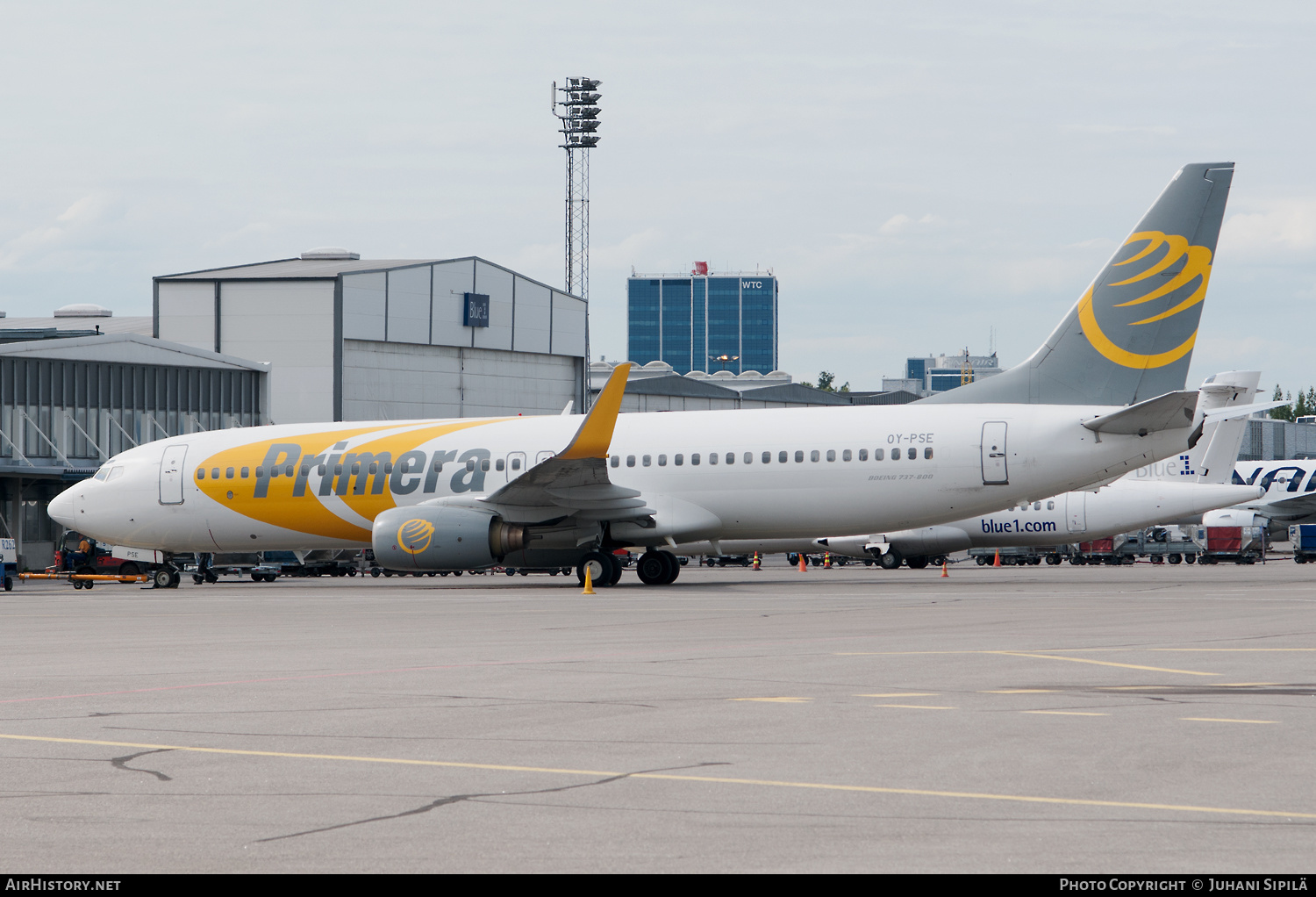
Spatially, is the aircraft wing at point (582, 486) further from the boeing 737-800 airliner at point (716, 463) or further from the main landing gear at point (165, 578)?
the main landing gear at point (165, 578)

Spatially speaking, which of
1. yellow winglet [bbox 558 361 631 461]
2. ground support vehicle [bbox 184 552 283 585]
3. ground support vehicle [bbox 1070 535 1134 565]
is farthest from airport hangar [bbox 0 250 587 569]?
yellow winglet [bbox 558 361 631 461]

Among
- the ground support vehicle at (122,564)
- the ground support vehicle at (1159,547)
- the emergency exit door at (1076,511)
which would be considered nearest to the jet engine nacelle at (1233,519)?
the ground support vehicle at (1159,547)

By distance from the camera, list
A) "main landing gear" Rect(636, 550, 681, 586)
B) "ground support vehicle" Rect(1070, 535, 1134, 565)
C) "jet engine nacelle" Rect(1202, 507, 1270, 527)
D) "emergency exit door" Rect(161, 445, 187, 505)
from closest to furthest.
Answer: "main landing gear" Rect(636, 550, 681, 586), "emergency exit door" Rect(161, 445, 187, 505), "jet engine nacelle" Rect(1202, 507, 1270, 527), "ground support vehicle" Rect(1070, 535, 1134, 565)

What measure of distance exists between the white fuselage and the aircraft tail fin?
1131 mm

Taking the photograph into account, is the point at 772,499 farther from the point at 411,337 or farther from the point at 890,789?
the point at 411,337

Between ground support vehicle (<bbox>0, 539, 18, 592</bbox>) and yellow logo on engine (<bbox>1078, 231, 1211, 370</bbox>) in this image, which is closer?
yellow logo on engine (<bbox>1078, 231, 1211, 370</bbox>)

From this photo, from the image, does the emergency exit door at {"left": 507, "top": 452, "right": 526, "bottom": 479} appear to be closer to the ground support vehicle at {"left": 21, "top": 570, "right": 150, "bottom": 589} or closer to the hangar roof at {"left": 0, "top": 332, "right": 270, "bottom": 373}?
the ground support vehicle at {"left": 21, "top": 570, "right": 150, "bottom": 589}

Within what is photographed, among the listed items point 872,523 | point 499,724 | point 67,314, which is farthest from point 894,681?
point 67,314

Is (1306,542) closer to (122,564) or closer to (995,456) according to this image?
(995,456)

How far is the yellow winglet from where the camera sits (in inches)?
1149

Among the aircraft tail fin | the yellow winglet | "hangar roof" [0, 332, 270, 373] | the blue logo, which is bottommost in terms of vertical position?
the yellow winglet

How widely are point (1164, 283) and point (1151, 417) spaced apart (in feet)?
9.82

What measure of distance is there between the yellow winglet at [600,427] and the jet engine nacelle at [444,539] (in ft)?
8.12

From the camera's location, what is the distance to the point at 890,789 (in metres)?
7.21
